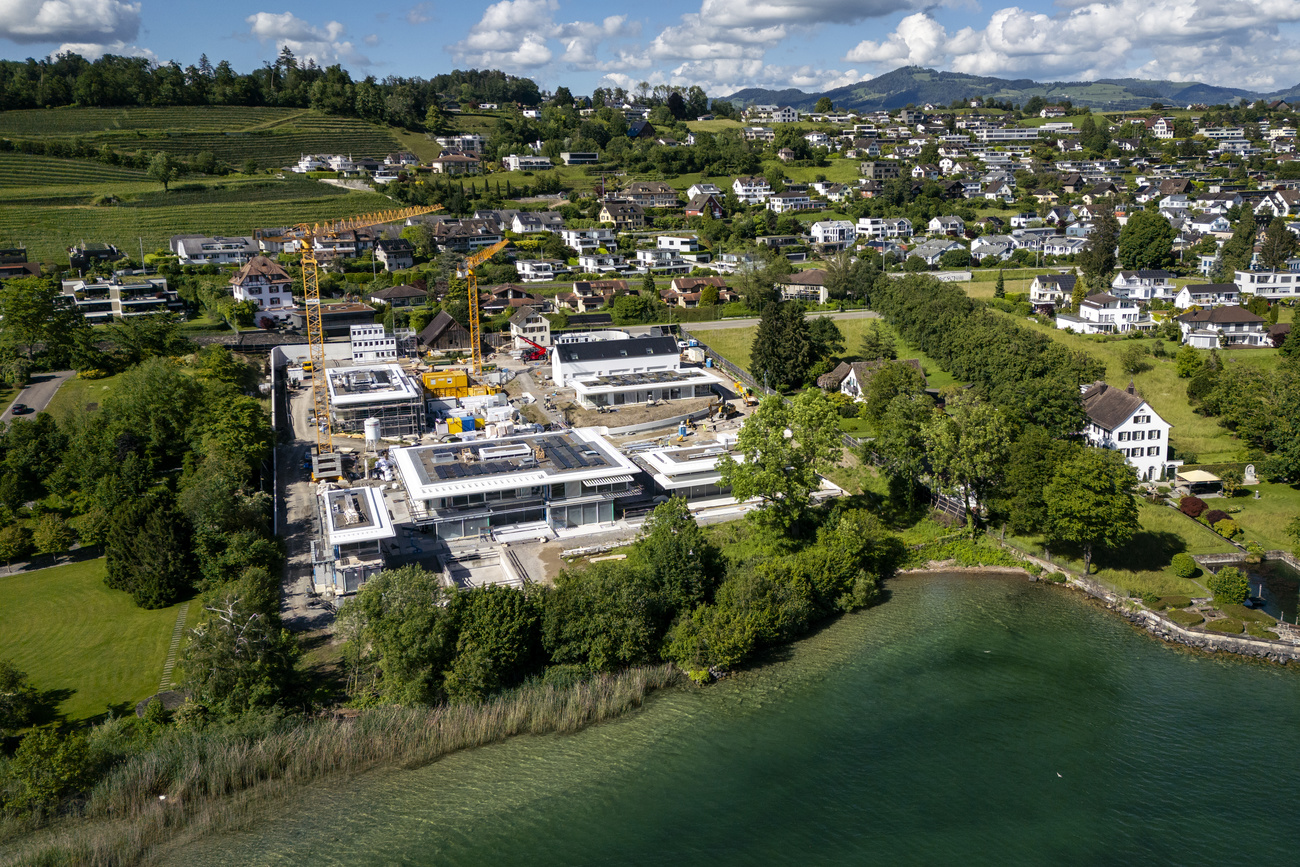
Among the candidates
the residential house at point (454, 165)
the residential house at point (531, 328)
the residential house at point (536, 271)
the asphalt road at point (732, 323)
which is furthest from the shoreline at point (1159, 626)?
the residential house at point (454, 165)

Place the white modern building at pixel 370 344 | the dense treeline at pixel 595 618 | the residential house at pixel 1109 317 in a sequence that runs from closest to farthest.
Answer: the dense treeline at pixel 595 618 → the white modern building at pixel 370 344 → the residential house at pixel 1109 317

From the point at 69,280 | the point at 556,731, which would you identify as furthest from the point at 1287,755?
the point at 69,280

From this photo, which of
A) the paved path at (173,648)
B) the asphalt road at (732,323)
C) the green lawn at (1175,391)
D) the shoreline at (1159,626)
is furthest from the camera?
the asphalt road at (732,323)

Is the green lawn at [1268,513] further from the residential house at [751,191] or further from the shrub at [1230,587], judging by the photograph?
the residential house at [751,191]

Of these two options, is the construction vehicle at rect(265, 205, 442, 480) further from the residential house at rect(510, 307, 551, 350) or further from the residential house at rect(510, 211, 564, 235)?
the residential house at rect(510, 307, 551, 350)

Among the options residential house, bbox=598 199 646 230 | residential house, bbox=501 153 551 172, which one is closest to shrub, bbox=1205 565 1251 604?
residential house, bbox=598 199 646 230
